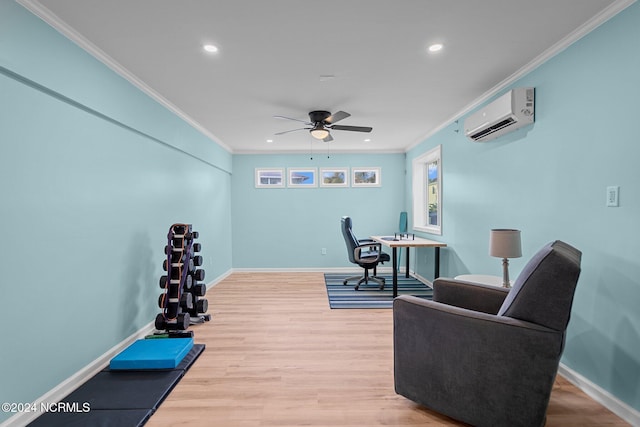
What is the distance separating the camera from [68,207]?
211 centimetres

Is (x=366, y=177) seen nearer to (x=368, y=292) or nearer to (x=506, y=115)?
(x=368, y=292)

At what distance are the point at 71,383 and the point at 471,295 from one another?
114 inches

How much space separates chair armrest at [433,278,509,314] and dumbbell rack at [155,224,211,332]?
237 centimetres

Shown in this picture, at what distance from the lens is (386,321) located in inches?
136

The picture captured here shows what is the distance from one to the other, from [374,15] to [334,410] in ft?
8.33

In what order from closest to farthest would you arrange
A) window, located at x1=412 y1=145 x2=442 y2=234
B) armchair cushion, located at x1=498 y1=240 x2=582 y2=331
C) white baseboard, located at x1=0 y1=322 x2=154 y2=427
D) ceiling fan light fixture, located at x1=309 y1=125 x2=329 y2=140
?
armchair cushion, located at x1=498 y1=240 x2=582 y2=331, white baseboard, located at x1=0 y1=322 x2=154 y2=427, ceiling fan light fixture, located at x1=309 y1=125 x2=329 y2=140, window, located at x1=412 y1=145 x2=442 y2=234

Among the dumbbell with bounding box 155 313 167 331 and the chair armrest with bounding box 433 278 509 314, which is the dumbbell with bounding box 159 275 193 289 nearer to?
the dumbbell with bounding box 155 313 167 331

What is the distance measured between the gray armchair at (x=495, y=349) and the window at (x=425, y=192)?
137 inches

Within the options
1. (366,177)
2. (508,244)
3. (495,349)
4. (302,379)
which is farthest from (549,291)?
(366,177)

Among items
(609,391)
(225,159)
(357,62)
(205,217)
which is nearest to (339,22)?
(357,62)

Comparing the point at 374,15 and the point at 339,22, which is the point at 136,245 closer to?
the point at 339,22

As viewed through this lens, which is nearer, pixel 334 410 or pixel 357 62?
pixel 334 410

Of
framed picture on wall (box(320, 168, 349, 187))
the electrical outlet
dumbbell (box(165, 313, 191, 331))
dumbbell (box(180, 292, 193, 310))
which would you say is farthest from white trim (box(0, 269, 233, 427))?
framed picture on wall (box(320, 168, 349, 187))

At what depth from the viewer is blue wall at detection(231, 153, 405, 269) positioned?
247 inches
